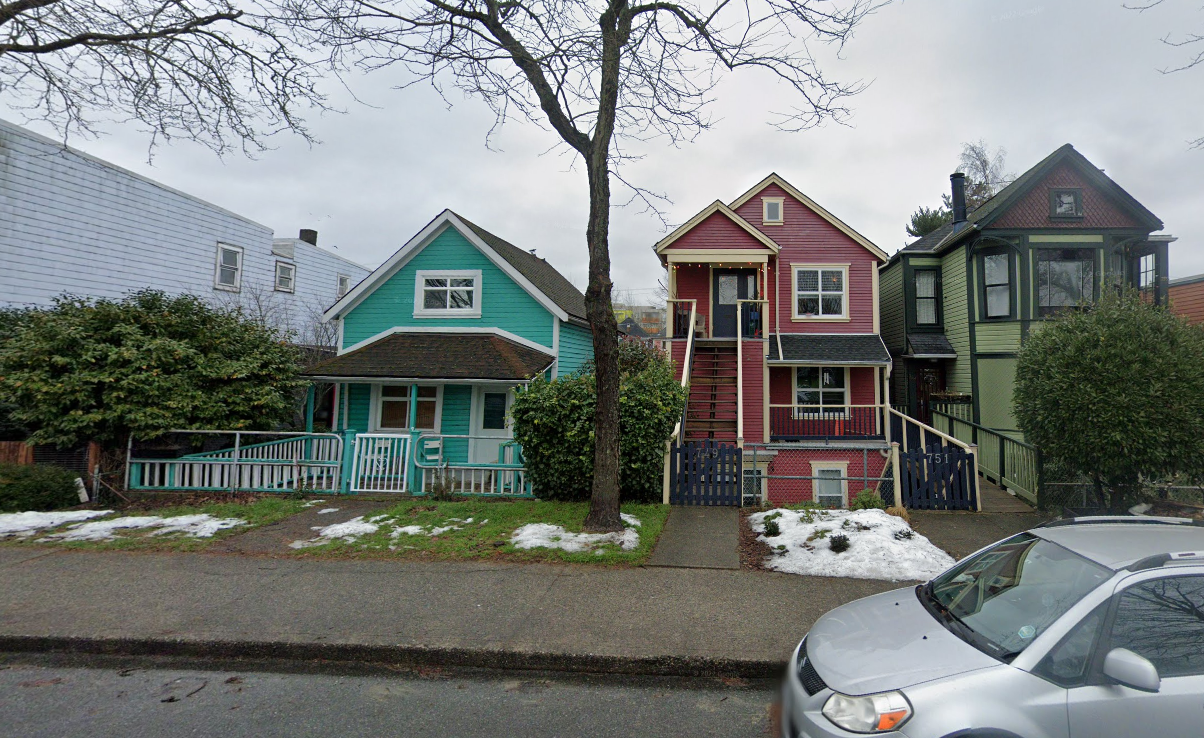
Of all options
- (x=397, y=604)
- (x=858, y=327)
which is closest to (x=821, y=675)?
(x=397, y=604)

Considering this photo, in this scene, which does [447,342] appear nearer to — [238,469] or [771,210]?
[238,469]

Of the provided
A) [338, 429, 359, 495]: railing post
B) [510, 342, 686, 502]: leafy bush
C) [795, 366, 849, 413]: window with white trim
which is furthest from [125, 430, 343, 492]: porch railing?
[795, 366, 849, 413]: window with white trim

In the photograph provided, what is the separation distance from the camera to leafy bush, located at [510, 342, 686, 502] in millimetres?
9773

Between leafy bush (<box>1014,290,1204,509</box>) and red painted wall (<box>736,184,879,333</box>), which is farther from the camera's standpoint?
red painted wall (<box>736,184,879,333</box>)

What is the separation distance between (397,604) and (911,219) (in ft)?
124

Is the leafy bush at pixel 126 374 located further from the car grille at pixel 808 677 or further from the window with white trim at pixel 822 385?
the window with white trim at pixel 822 385

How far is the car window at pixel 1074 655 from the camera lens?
2.79 meters

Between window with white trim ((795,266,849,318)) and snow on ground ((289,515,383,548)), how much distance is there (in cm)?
1364

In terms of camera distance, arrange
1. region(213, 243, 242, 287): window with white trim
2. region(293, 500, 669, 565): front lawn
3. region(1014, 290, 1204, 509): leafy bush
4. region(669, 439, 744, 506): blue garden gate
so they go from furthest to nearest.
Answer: region(213, 243, 242, 287): window with white trim < region(669, 439, 744, 506): blue garden gate < region(1014, 290, 1204, 509): leafy bush < region(293, 500, 669, 565): front lawn

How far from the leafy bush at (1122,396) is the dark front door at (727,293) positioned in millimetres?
9960

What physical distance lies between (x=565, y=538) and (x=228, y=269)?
58.0ft

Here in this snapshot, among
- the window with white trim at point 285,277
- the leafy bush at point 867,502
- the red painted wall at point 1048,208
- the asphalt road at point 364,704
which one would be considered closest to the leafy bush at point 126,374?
the asphalt road at point 364,704

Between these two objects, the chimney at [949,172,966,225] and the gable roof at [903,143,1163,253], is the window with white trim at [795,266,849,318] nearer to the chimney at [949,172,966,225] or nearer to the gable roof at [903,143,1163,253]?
the gable roof at [903,143,1163,253]

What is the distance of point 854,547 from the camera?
24.0 feet
